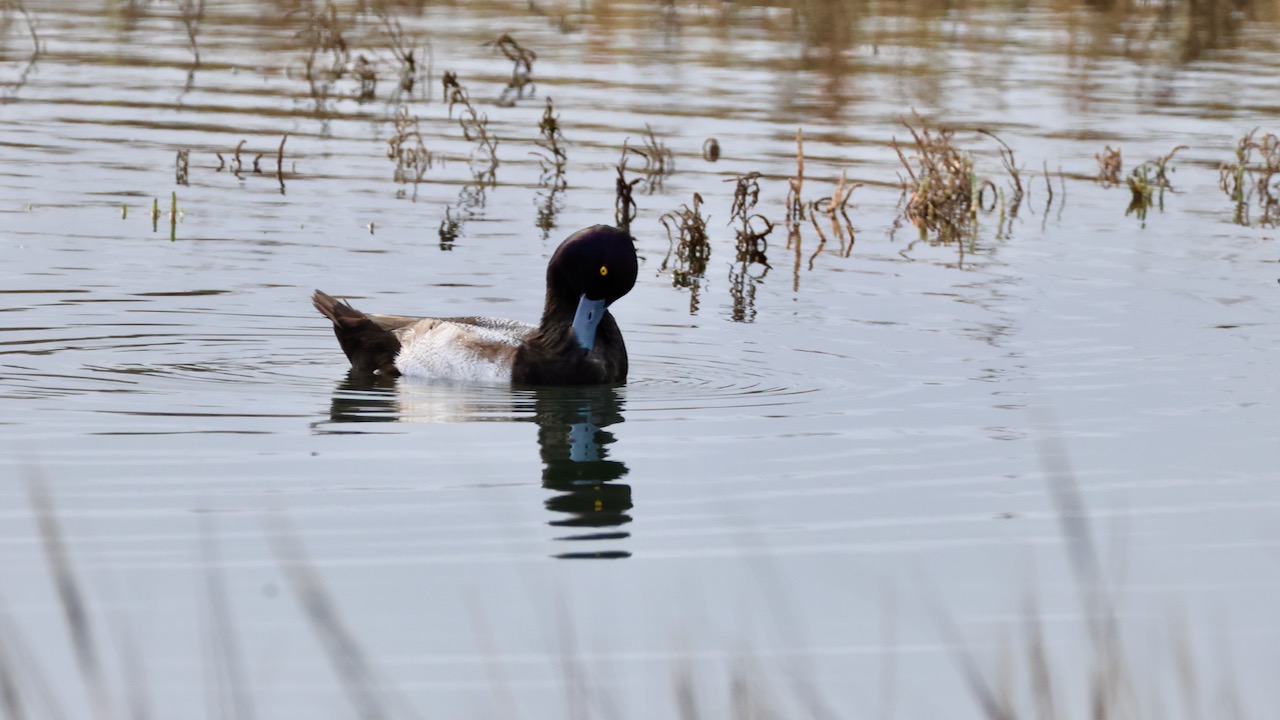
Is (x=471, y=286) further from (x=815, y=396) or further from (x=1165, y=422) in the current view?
(x=1165, y=422)

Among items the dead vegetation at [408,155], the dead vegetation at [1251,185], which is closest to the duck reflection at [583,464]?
the dead vegetation at [408,155]

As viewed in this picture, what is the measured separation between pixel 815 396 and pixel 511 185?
824 cm

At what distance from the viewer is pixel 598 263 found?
36.2ft

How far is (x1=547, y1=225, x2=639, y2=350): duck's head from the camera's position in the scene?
11008 mm

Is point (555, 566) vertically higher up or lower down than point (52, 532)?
lower down

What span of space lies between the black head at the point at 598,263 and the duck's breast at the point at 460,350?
51 cm

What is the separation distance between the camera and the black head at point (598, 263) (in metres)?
11.0

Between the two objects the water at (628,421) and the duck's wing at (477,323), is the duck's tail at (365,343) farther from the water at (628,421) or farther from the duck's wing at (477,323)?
the water at (628,421)

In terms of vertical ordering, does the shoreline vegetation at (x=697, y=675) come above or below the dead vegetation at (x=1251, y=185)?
below

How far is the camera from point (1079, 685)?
19.9 ft

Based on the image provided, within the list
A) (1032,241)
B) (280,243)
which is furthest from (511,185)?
(1032,241)

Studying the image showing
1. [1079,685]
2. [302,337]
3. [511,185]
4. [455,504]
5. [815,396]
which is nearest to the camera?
[1079,685]

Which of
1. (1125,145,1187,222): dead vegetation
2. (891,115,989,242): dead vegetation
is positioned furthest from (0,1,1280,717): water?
(891,115,989,242): dead vegetation

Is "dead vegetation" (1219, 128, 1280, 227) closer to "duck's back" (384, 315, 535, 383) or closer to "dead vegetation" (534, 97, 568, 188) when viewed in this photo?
"dead vegetation" (534, 97, 568, 188)
